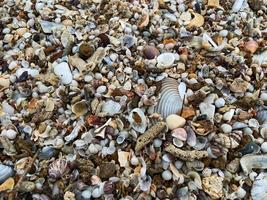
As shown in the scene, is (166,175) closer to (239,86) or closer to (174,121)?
(174,121)

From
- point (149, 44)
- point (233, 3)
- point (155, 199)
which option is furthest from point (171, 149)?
point (233, 3)

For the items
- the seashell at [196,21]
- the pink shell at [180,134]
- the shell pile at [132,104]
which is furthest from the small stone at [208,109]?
the seashell at [196,21]

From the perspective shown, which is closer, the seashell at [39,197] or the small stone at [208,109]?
the seashell at [39,197]

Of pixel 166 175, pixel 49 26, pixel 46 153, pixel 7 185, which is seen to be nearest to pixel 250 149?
pixel 166 175

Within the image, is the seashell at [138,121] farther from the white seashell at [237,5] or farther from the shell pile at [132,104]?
the white seashell at [237,5]

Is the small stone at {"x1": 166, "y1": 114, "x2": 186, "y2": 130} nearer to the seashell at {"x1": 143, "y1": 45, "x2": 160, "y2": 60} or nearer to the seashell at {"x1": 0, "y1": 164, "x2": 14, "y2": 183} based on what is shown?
the seashell at {"x1": 143, "y1": 45, "x2": 160, "y2": 60}
